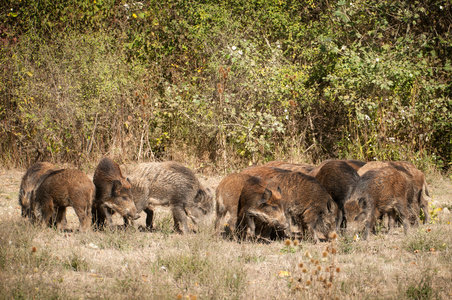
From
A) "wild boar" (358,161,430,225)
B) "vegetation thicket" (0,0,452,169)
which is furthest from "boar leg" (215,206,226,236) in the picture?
"vegetation thicket" (0,0,452,169)

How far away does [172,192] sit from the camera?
7.41 metres

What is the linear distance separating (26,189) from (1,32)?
7577 mm

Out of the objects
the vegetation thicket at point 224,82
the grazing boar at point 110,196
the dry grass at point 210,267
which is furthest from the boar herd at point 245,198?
the vegetation thicket at point 224,82

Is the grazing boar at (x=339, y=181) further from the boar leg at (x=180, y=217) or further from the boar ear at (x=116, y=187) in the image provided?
the boar ear at (x=116, y=187)

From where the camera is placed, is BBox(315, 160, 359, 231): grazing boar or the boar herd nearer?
the boar herd

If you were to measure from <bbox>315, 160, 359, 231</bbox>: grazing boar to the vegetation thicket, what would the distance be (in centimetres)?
365

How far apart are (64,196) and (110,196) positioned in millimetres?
666

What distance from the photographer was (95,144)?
12.0 metres

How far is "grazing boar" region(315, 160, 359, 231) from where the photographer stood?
295 inches

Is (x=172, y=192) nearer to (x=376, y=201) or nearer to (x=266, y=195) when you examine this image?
(x=266, y=195)

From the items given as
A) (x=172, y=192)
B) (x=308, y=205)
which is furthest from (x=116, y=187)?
(x=308, y=205)

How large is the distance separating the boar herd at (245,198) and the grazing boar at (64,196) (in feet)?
0.04

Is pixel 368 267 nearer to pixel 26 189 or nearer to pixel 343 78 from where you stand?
pixel 26 189

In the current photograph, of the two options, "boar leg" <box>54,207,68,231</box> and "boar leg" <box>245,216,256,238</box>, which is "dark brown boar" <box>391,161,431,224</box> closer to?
"boar leg" <box>245,216,256,238</box>
